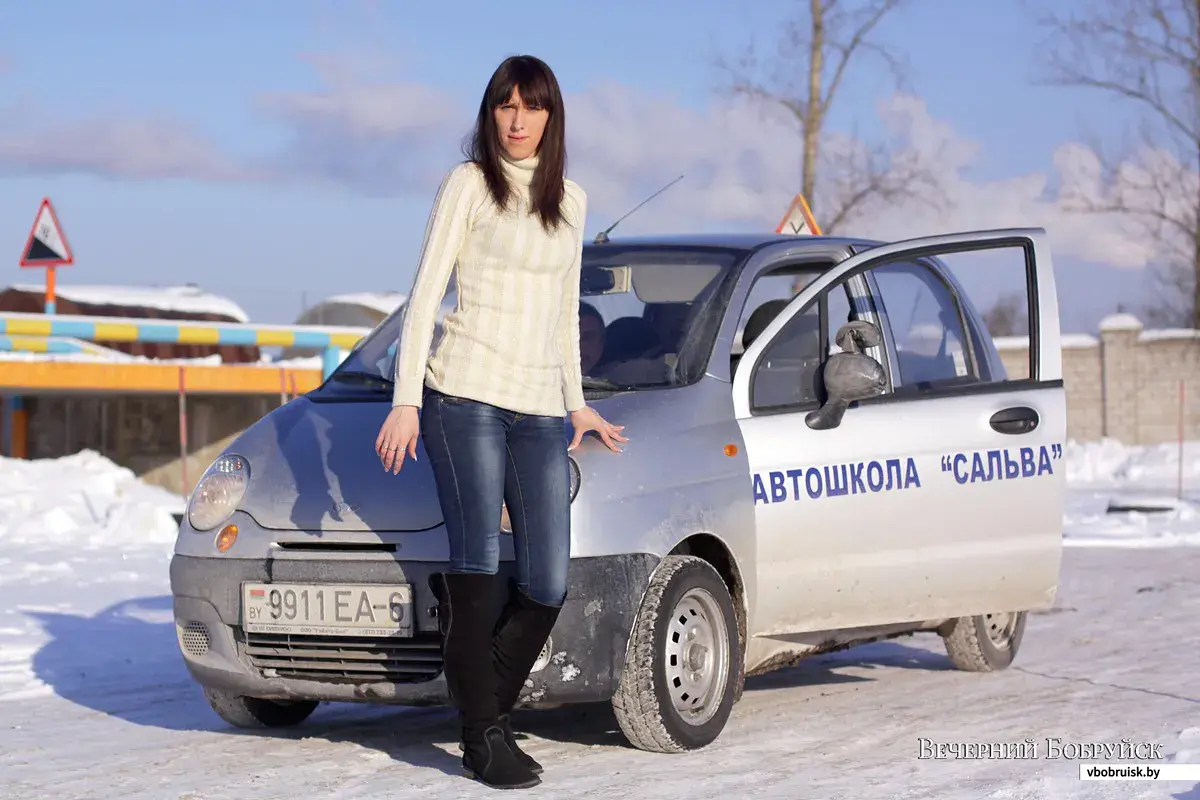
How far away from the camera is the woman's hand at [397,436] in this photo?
13.5 feet

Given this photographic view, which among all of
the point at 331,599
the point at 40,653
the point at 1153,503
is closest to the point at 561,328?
the point at 331,599

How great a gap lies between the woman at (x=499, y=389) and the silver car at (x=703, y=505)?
0.69 ft

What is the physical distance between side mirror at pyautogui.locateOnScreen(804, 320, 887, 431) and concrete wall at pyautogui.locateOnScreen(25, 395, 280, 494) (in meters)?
15.1

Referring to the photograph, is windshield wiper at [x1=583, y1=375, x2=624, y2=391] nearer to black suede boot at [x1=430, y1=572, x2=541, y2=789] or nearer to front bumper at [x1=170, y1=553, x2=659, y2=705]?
front bumper at [x1=170, y1=553, x2=659, y2=705]

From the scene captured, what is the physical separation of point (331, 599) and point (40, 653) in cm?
332

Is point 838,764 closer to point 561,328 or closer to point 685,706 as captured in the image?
point 685,706

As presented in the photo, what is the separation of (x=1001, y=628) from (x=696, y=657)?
2487 millimetres

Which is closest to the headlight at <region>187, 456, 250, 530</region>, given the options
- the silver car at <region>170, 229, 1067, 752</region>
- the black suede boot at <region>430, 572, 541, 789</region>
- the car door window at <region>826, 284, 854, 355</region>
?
the silver car at <region>170, 229, 1067, 752</region>

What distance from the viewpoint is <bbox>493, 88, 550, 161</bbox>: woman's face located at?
4293 millimetres

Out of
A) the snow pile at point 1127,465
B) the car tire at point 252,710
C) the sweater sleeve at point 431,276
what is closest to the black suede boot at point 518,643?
the sweater sleeve at point 431,276

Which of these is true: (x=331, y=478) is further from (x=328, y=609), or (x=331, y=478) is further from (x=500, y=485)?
(x=500, y=485)

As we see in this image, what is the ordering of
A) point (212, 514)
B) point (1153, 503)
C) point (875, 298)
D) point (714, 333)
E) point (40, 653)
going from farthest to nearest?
point (1153, 503) < point (40, 653) < point (875, 298) < point (714, 333) < point (212, 514)

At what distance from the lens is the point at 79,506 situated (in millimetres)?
14211

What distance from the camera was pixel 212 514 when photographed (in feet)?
16.8
